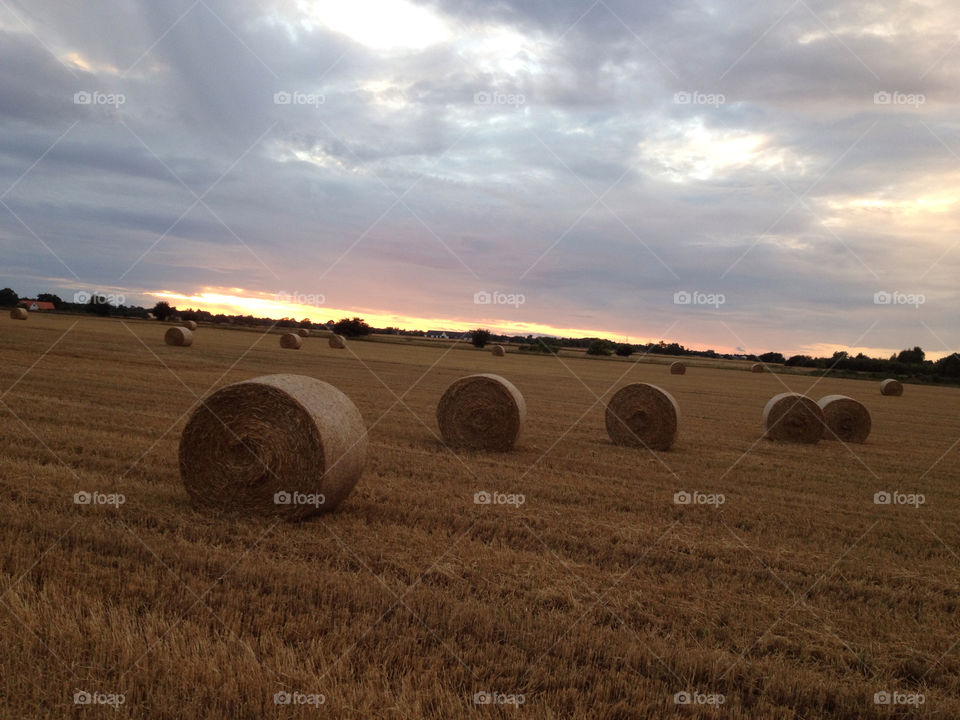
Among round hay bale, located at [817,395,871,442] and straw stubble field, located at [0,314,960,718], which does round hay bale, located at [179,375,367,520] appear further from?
round hay bale, located at [817,395,871,442]

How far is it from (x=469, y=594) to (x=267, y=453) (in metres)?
3.42

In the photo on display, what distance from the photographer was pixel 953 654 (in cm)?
487

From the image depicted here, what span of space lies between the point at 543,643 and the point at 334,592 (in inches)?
69.1

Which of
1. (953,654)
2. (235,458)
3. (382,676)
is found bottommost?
(953,654)

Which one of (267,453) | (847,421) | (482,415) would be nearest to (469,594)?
(267,453)

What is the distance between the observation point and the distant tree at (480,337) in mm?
73938

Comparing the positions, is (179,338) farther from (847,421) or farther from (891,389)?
(891,389)

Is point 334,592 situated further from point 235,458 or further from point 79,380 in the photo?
point 79,380

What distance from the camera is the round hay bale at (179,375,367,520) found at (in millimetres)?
7324

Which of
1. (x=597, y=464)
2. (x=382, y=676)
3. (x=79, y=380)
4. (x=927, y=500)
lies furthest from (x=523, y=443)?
(x=79, y=380)

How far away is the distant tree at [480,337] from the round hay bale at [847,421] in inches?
2225

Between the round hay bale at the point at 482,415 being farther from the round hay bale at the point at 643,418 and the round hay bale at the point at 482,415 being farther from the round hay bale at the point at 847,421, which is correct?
the round hay bale at the point at 847,421

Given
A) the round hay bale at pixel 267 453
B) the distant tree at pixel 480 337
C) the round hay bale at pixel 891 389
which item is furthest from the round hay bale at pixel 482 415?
the distant tree at pixel 480 337

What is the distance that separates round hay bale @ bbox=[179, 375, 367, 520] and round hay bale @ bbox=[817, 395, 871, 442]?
1556 centimetres
